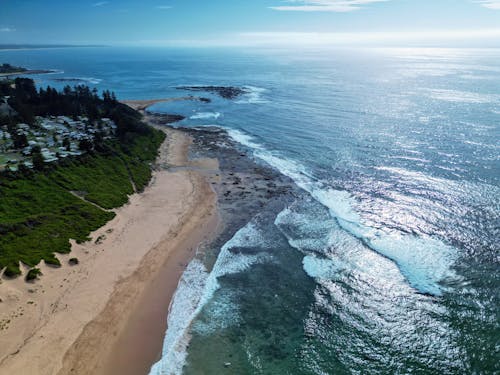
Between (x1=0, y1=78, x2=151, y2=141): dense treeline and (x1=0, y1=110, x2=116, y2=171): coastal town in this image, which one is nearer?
(x1=0, y1=110, x2=116, y2=171): coastal town

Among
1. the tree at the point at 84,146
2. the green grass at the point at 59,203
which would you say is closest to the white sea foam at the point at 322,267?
the green grass at the point at 59,203

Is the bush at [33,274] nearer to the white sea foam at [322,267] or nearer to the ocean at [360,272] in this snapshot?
the ocean at [360,272]

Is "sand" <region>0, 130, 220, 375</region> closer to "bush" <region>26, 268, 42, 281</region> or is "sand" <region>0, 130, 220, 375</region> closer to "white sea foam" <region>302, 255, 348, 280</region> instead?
"bush" <region>26, 268, 42, 281</region>

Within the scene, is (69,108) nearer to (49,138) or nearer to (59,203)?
(49,138)

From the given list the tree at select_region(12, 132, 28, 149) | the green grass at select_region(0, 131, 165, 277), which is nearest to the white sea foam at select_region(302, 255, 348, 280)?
the green grass at select_region(0, 131, 165, 277)

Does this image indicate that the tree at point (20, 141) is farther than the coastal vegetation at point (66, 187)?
Yes

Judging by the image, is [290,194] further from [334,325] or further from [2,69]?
[2,69]

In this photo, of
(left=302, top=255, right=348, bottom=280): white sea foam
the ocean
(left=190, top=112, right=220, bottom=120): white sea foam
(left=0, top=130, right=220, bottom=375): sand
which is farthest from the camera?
(left=190, top=112, right=220, bottom=120): white sea foam

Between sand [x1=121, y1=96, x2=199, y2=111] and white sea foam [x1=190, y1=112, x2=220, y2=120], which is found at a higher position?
sand [x1=121, y1=96, x2=199, y2=111]
